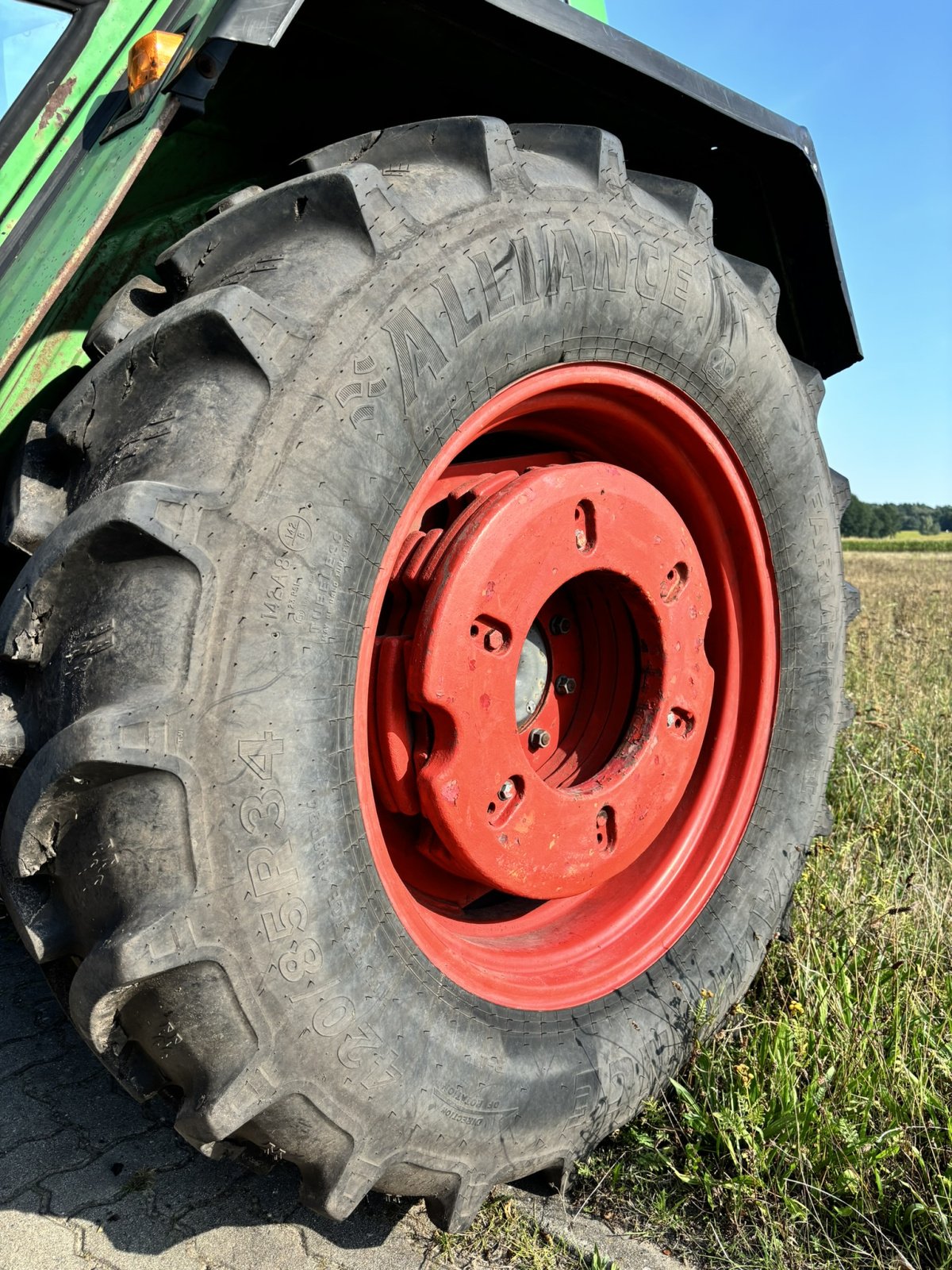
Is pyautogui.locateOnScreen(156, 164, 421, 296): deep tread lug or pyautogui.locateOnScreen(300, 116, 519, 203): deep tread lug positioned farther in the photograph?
pyautogui.locateOnScreen(300, 116, 519, 203): deep tread lug

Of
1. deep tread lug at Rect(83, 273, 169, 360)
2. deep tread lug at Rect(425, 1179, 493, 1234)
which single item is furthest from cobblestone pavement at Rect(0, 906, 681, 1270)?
deep tread lug at Rect(83, 273, 169, 360)

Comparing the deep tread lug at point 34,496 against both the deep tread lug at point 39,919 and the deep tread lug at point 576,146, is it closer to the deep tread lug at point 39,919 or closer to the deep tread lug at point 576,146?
the deep tread lug at point 39,919

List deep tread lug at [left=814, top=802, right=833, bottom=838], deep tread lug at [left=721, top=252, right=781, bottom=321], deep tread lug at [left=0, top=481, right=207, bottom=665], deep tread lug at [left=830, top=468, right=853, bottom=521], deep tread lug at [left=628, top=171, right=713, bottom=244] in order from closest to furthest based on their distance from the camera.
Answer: deep tread lug at [left=0, top=481, right=207, bottom=665], deep tread lug at [left=628, top=171, right=713, bottom=244], deep tread lug at [left=721, top=252, right=781, bottom=321], deep tread lug at [left=814, top=802, right=833, bottom=838], deep tread lug at [left=830, top=468, right=853, bottom=521]

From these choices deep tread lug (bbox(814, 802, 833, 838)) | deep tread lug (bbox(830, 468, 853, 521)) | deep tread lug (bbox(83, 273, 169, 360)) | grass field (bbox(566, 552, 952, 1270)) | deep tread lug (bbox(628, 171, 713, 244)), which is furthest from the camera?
deep tread lug (bbox(830, 468, 853, 521))

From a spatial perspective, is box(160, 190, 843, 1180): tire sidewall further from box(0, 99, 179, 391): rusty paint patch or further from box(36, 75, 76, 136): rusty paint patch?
box(36, 75, 76, 136): rusty paint patch

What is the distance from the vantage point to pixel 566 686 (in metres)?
1.92

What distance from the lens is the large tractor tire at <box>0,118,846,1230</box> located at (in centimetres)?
119

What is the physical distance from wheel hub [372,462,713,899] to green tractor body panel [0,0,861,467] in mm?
614

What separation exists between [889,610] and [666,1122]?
267 inches

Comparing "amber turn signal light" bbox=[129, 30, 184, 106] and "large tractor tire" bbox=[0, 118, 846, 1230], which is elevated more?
"amber turn signal light" bbox=[129, 30, 184, 106]

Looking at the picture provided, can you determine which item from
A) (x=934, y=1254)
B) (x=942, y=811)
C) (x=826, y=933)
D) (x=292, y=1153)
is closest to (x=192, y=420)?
(x=292, y=1153)

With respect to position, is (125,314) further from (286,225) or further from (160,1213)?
(160,1213)

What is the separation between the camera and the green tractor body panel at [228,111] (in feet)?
4.33

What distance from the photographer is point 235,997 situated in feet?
3.92
